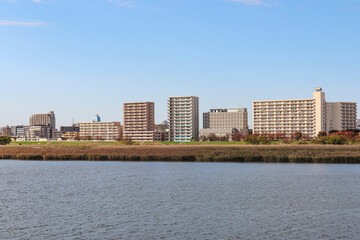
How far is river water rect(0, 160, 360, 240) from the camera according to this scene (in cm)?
2750

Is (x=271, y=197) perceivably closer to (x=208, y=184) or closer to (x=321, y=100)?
(x=208, y=184)

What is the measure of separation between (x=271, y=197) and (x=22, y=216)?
21431 millimetres

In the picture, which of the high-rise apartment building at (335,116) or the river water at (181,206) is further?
the high-rise apartment building at (335,116)

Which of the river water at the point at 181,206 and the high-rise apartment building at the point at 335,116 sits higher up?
the high-rise apartment building at the point at 335,116

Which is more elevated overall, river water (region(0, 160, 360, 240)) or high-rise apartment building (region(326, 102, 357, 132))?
high-rise apartment building (region(326, 102, 357, 132))

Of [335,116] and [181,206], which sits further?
[335,116]

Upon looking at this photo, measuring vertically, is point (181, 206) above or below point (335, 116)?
below

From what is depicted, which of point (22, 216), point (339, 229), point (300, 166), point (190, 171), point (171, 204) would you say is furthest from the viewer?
point (300, 166)

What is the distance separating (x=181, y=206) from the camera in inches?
1401

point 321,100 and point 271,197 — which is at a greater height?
point 321,100

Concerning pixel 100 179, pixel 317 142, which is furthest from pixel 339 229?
pixel 317 142

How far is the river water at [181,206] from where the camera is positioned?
90.2 feet

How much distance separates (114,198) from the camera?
3947 cm

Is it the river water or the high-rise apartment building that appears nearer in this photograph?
the river water
